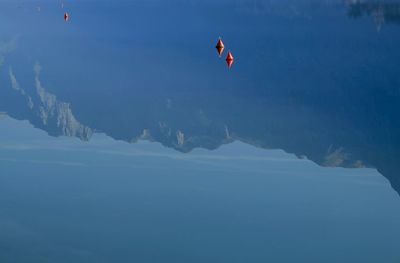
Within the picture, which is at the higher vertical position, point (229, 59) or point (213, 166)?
point (213, 166)

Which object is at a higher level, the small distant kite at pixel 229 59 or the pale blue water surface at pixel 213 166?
the pale blue water surface at pixel 213 166

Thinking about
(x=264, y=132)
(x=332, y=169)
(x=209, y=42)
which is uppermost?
(x=332, y=169)

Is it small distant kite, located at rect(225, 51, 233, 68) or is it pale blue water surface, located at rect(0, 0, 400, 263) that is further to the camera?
small distant kite, located at rect(225, 51, 233, 68)

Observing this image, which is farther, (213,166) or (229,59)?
(229,59)

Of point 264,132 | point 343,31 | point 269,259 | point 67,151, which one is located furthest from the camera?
point 343,31

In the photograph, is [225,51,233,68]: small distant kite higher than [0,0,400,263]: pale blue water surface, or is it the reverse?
[0,0,400,263]: pale blue water surface

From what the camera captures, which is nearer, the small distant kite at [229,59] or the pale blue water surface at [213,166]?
the pale blue water surface at [213,166]

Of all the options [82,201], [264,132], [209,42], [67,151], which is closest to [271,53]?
[209,42]

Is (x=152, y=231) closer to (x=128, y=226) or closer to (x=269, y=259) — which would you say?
(x=128, y=226)

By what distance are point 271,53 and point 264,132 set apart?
54.7 metres

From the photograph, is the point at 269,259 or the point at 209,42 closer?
the point at 269,259

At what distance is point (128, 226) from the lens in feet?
109

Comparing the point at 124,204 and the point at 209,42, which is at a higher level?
the point at 124,204

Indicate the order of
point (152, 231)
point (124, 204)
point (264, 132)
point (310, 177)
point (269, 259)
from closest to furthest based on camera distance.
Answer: point (269, 259) < point (152, 231) < point (124, 204) < point (310, 177) < point (264, 132)
